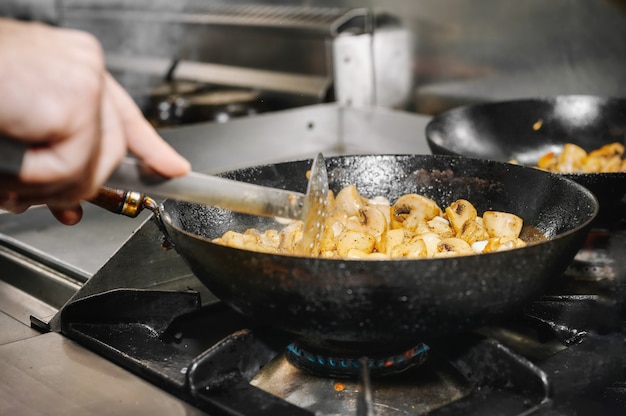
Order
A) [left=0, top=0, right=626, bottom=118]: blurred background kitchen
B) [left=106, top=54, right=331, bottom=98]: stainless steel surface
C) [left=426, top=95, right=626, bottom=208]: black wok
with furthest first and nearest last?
1. [left=106, top=54, right=331, bottom=98]: stainless steel surface
2. [left=0, top=0, right=626, bottom=118]: blurred background kitchen
3. [left=426, top=95, right=626, bottom=208]: black wok

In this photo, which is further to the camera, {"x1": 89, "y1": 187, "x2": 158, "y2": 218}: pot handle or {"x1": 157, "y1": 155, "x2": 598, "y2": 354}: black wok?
{"x1": 89, "y1": 187, "x2": 158, "y2": 218}: pot handle

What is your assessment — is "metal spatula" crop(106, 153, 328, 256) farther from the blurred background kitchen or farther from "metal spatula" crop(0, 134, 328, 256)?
the blurred background kitchen

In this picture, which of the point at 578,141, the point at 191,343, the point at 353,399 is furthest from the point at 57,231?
the point at 578,141

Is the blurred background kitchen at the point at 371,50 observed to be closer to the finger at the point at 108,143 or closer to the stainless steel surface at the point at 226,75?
the stainless steel surface at the point at 226,75

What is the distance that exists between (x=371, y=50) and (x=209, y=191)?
6.77 feet

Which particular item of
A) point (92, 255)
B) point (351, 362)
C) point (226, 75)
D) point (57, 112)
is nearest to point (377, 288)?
point (351, 362)

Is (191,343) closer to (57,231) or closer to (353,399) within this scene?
(353,399)

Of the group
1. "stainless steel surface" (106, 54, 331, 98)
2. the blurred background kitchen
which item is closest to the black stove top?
the blurred background kitchen

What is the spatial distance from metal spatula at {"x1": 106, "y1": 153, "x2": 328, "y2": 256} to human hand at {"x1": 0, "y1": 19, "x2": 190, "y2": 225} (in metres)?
0.08

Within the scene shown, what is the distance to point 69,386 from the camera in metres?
1.14

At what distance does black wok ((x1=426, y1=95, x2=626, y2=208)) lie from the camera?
197 cm

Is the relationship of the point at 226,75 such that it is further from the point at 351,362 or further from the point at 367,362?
the point at 367,362

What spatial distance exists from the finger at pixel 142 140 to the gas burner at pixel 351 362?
40 cm

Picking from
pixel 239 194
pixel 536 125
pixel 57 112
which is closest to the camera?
pixel 57 112
